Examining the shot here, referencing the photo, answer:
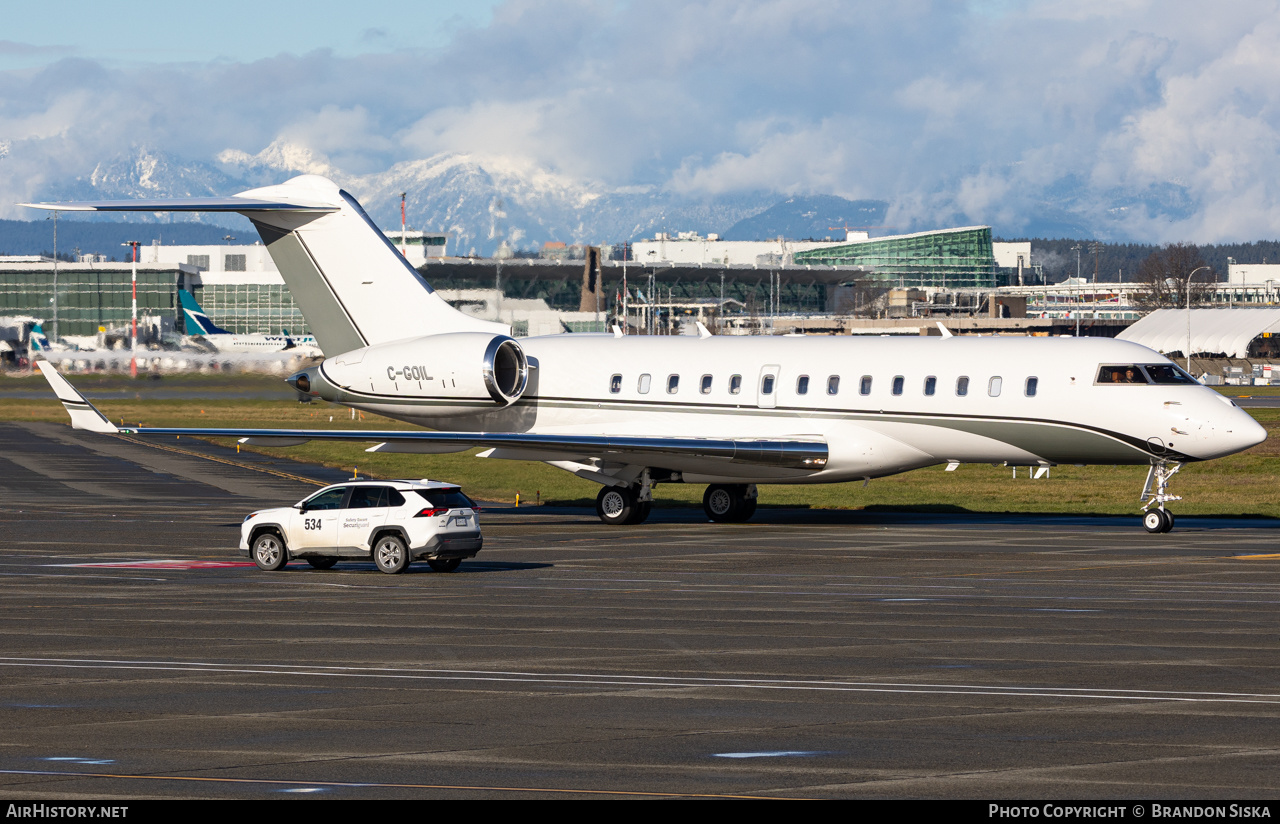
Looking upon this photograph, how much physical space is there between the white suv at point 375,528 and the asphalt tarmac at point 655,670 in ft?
1.73

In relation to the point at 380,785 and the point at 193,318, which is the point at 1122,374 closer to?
the point at 380,785

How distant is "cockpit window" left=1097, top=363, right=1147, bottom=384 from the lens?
3256 cm

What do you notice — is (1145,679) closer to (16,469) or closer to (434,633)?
(434,633)

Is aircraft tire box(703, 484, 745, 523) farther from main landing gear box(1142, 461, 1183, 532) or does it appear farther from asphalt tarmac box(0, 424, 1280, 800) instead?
main landing gear box(1142, 461, 1183, 532)

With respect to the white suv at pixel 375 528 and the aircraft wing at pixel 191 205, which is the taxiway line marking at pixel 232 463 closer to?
the aircraft wing at pixel 191 205

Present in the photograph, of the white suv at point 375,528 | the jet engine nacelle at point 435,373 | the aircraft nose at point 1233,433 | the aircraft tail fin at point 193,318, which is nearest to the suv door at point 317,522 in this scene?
the white suv at point 375,528

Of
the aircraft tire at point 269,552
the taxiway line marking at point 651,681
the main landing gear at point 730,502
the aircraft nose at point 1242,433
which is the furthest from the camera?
the main landing gear at point 730,502

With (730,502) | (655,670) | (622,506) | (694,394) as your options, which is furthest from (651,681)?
(730,502)

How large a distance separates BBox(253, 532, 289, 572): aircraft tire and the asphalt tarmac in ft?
1.11

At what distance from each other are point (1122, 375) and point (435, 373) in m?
16.3

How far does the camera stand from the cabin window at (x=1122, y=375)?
1282 inches

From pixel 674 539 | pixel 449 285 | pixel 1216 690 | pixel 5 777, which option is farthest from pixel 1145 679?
pixel 449 285

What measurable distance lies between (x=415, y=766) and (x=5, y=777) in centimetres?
316

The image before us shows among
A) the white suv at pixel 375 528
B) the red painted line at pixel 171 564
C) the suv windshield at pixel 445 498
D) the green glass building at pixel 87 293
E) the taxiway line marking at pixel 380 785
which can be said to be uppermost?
the green glass building at pixel 87 293
